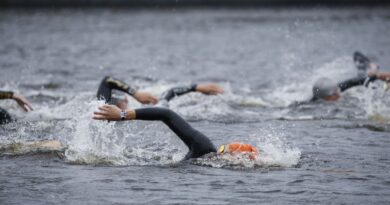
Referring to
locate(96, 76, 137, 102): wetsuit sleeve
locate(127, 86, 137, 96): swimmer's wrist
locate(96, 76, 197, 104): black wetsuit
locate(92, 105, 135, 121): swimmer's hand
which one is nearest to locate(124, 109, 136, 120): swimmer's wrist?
locate(92, 105, 135, 121): swimmer's hand

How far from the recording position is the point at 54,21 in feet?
201

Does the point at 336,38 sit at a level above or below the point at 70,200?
above

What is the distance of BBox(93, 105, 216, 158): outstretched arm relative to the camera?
10.0 meters

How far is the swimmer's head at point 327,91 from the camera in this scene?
1841 cm

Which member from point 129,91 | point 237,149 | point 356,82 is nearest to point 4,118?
point 129,91

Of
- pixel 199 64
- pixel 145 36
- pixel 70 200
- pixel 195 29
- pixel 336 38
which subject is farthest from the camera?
pixel 195 29

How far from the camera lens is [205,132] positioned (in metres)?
14.6

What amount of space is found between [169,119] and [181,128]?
27cm

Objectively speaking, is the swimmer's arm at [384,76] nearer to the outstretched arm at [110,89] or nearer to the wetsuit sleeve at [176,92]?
the wetsuit sleeve at [176,92]

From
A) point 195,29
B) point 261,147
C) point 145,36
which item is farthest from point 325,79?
point 195,29

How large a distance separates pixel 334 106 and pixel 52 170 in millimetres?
9035

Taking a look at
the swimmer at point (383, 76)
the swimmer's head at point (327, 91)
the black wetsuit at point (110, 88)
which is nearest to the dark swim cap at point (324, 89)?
the swimmer's head at point (327, 91)

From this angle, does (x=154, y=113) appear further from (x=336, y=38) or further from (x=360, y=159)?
(x=336, y=38)

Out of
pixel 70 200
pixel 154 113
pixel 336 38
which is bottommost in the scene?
pixel 70 200
